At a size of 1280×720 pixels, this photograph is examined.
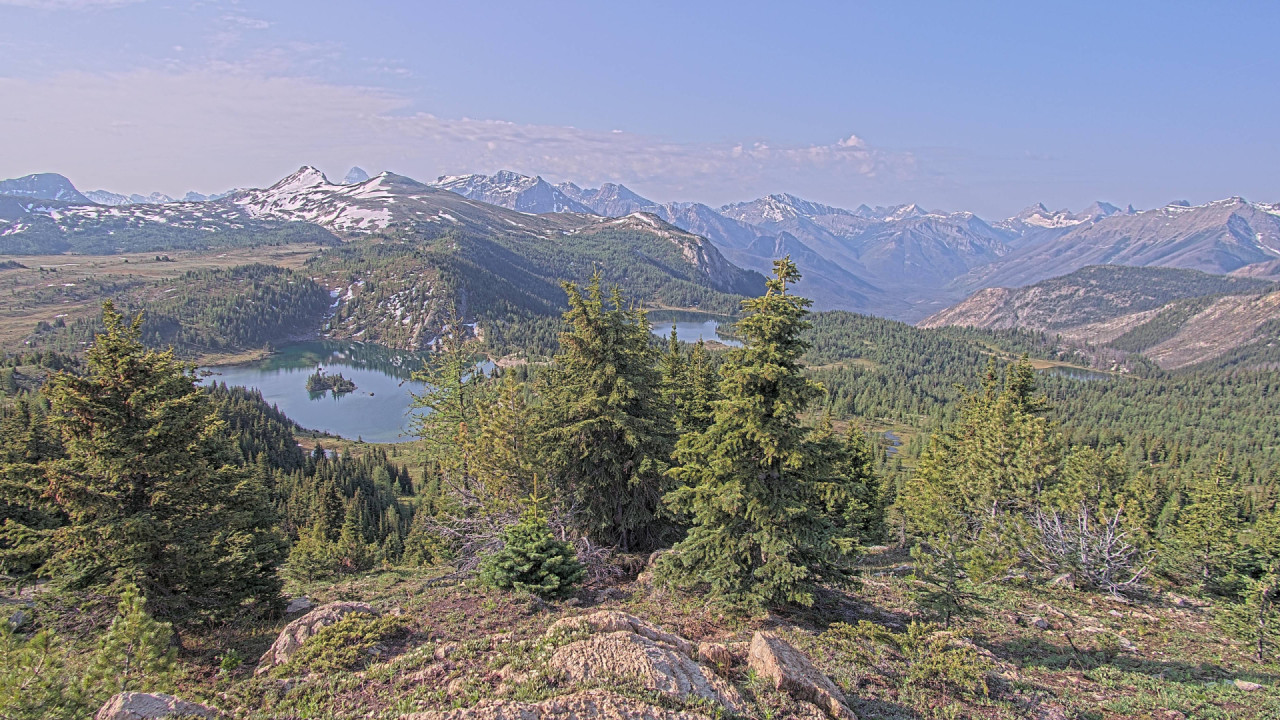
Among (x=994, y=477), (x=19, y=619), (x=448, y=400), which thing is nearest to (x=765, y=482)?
(x=19, y=619)

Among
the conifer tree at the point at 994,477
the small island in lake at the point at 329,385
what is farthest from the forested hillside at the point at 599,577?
the small island in lake at the point at 329,385

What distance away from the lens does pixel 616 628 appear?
1092 cm

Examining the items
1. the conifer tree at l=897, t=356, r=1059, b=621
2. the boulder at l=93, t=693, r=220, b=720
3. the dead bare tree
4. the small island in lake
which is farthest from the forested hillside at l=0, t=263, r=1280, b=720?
the small island in lake

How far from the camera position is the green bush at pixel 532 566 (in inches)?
618

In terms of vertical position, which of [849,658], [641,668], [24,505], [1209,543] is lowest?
[1209,543]

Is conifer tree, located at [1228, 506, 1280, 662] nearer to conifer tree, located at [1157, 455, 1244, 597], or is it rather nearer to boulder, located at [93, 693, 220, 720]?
conifer tree, located at [1157, 455, 1244, 597]

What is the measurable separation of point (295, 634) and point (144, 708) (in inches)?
A: 159

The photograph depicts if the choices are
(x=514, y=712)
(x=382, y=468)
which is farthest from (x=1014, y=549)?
(x=382, y=468)

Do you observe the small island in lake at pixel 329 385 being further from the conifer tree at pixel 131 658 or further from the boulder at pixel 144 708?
the boulder at pixel 144 708

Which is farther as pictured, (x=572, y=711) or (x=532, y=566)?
(x=532, y=566)

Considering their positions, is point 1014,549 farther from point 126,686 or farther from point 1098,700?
point 126,686

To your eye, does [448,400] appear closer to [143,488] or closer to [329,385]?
[143,488]

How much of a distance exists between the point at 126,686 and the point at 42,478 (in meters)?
8.57

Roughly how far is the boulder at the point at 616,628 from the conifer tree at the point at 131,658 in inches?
234
